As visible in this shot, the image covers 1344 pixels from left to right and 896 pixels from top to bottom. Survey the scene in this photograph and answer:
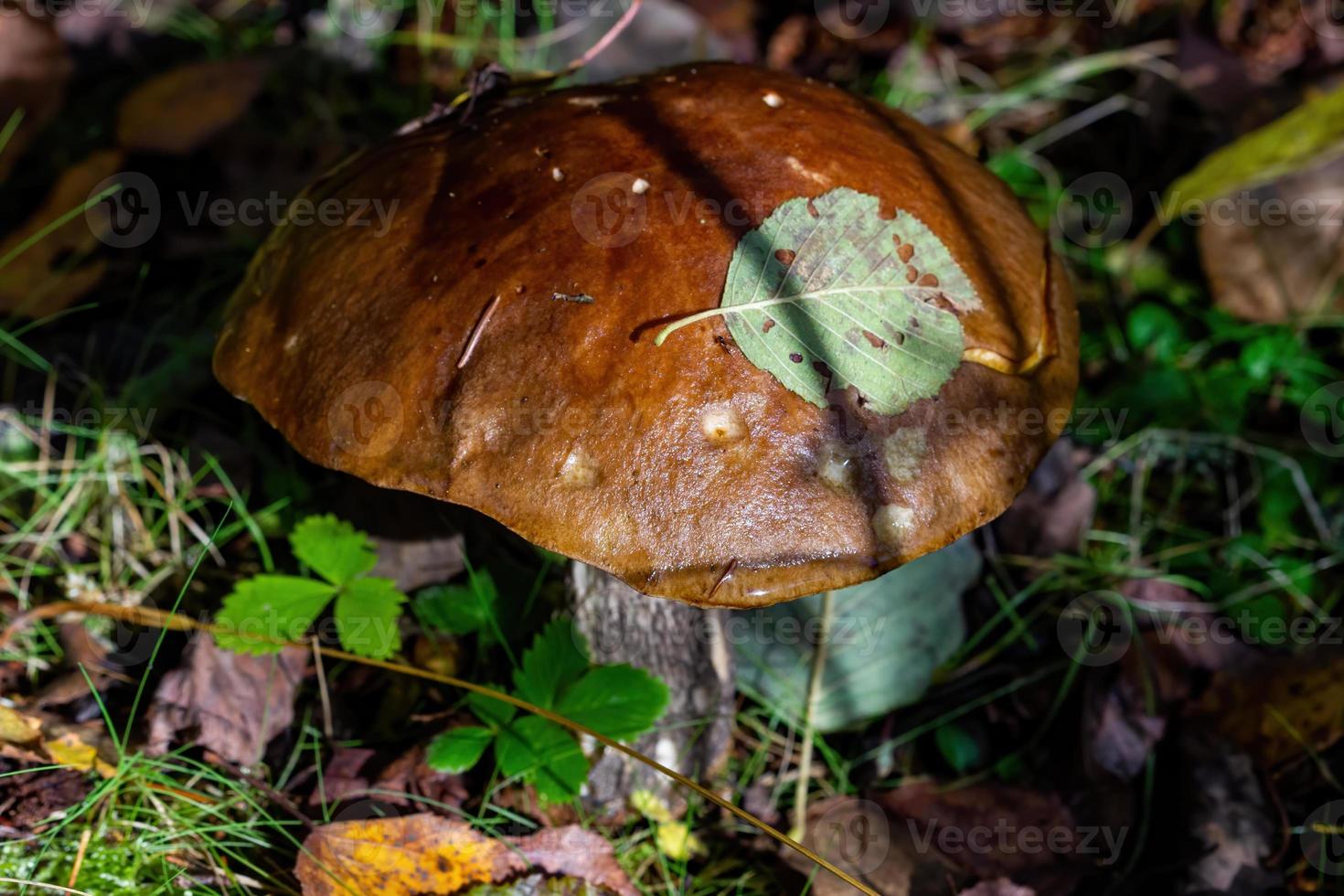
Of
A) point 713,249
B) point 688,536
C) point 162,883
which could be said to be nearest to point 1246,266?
point 713,249

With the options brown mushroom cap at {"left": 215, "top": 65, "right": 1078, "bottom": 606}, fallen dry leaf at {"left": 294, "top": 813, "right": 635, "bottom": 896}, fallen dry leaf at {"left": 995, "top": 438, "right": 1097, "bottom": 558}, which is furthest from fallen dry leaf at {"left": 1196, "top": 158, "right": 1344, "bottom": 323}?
fallen dry leaf at {"left": 294, "top": 813, "right": 635, "bottom": 896}

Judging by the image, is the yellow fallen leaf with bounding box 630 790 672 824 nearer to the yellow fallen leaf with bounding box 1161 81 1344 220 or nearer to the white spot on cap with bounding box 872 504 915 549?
the white spot on cap with bounding box 872 504 915 549

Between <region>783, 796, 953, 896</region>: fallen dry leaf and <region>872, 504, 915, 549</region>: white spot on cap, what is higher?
<region>872, 504, 915, 549</region>: white spot on cap

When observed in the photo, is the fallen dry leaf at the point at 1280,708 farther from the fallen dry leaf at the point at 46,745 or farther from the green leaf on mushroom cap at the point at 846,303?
the fallen dry leaf at the point at 46,745

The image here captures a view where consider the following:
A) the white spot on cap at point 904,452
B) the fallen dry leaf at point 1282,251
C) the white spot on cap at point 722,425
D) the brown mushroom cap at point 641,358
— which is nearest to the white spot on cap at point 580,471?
the brown mushroom cap at point 641,358

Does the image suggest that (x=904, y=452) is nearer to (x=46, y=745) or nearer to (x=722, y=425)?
(x=722, y=425)
